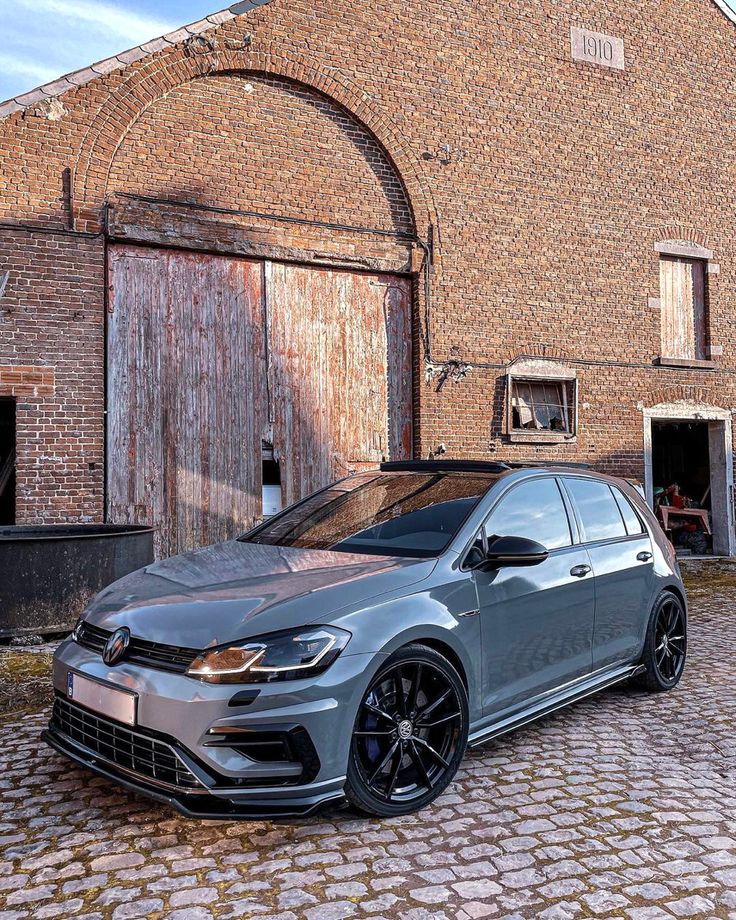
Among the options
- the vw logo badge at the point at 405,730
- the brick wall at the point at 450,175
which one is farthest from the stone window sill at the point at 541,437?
the vw logo badge at the point at 405,730

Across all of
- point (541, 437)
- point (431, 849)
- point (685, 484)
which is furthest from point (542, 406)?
point (431, 849)

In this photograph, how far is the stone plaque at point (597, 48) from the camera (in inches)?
511

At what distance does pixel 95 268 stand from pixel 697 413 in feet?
34.2

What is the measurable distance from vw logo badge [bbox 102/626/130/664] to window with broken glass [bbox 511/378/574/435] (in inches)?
371

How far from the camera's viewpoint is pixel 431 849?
3014 mm

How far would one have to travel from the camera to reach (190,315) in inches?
392

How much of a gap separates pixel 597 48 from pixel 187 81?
746 centimetres

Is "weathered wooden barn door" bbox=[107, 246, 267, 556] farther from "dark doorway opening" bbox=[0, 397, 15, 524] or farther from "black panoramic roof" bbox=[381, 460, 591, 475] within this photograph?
"black panoramic roof" bbox=[381, 460, 591, 475]

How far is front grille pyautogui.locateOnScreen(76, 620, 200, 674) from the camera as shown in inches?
118

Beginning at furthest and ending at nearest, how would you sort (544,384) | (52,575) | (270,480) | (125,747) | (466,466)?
1. (544,384)
2. (270,480)
3. (52,575)
4. (466,466)
5. (125,747)

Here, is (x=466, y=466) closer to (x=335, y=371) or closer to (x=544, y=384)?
(x=335, y=371)

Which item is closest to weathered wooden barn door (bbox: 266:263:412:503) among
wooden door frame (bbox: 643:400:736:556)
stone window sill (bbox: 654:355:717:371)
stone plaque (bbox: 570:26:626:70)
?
stone window sill (bbox: 654:355:717:371)

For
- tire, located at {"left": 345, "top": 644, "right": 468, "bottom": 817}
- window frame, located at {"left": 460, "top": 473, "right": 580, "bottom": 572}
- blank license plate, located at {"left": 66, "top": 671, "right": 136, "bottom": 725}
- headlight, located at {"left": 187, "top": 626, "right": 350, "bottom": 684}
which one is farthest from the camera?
window frame, located at {"left": 460, "top": 473, "right": 580, "bottom": 572}

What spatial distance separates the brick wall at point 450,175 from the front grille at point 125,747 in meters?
6.13
